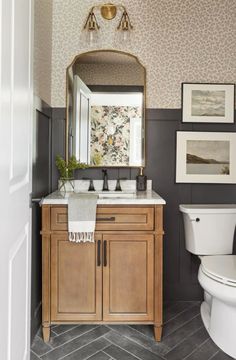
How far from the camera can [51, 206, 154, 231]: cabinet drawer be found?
6.24 ft

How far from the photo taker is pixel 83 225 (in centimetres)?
186

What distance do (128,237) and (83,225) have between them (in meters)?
0.29

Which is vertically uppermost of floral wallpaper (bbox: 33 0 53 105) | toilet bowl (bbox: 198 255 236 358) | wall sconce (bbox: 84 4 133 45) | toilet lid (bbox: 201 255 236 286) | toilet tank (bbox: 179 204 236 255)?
wall sconce (bbox: 84 4 133 45)

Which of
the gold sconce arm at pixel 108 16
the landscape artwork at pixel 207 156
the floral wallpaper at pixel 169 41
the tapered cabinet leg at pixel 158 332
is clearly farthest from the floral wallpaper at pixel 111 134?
the tapered cabinet leg at pixel 158 332

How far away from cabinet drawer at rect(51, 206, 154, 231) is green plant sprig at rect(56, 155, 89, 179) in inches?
20.1

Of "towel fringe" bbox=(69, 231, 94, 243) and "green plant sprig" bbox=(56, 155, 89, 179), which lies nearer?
"towel fringe" bbox=(69, 231, 94, 243)

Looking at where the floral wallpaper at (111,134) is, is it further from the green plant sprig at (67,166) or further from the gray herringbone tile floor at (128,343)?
the gray herringbone tile floor at (128,343)

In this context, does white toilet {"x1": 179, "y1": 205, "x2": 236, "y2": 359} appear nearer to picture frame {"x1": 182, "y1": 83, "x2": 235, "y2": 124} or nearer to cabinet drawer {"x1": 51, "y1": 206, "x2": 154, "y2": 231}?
cabinet drawer {"x1": 51, "y1": 206, "x2": 154, "y2": 231}

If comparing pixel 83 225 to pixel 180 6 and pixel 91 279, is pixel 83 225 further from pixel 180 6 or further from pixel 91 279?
pixel 180 6

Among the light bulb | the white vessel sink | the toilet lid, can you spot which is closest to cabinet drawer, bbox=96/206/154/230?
the white vessel sink

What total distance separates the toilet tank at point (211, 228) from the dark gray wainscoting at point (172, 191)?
0.24 metres

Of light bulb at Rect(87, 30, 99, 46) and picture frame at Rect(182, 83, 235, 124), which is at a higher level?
light bulb at Rect(87, 30, 99, 46)

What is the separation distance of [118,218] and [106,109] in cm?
96

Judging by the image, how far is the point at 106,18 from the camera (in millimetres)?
2436
